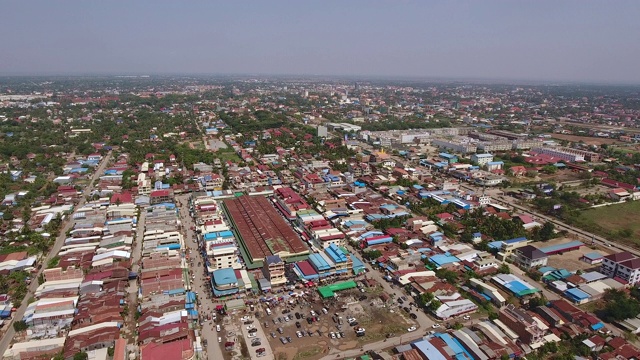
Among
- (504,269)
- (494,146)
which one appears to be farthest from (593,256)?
(494,146)

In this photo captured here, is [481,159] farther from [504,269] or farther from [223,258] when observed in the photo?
[223,258]

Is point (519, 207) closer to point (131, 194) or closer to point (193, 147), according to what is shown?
point (131, 194)

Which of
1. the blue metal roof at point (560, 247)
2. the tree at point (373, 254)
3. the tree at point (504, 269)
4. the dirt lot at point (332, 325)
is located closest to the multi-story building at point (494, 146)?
the blue metal roof at point (560, 247)

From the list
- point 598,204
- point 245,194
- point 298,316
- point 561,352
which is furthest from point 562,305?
point 245,194

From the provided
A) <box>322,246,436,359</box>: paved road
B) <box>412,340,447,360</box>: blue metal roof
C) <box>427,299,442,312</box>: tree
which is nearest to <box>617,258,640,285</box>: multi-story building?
<box>427,299,442,312</box>: tree

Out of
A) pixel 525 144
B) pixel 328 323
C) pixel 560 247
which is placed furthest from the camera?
pixel 525 144

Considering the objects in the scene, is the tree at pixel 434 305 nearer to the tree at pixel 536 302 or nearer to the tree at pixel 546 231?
the tree at pixel 536 302

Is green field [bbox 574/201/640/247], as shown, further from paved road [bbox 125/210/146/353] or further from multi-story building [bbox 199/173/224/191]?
paved road [bbox 125/210/146/353]
